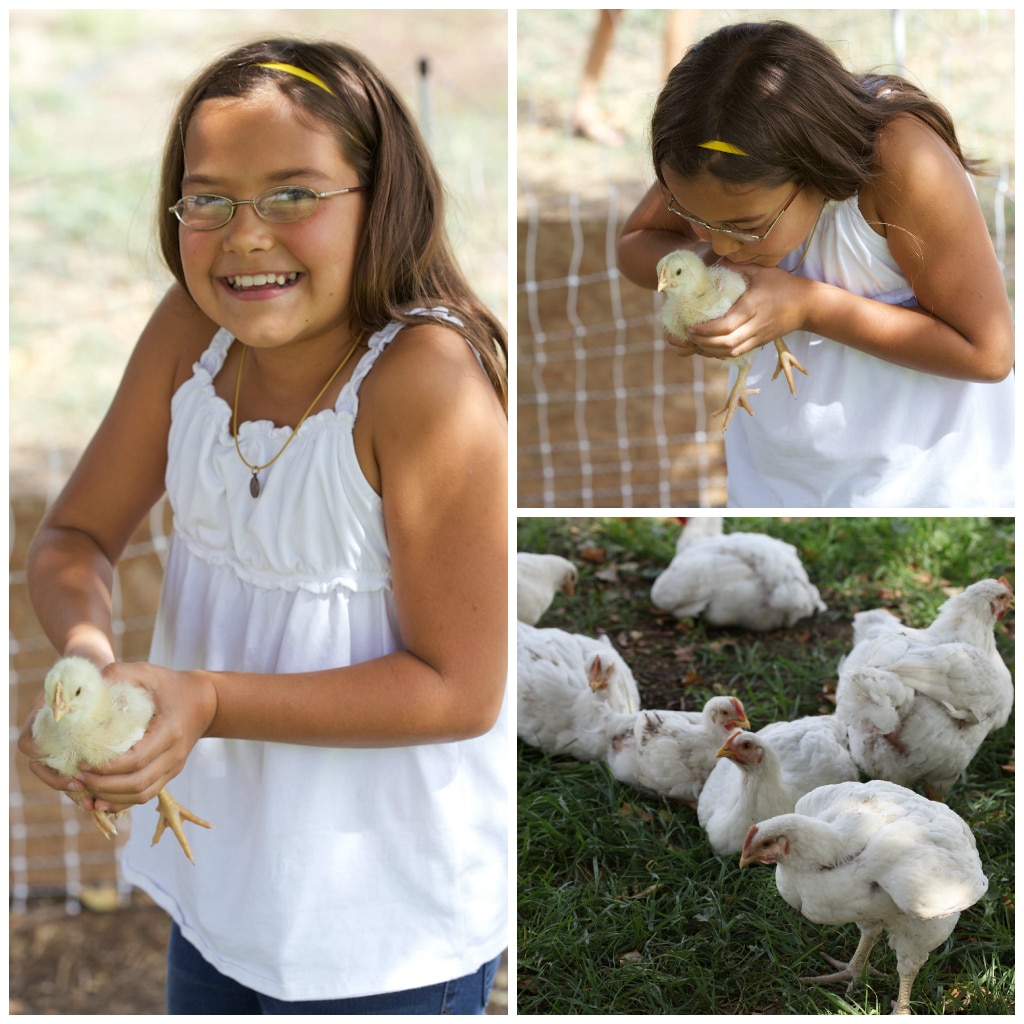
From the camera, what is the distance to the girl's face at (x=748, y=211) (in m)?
1.28

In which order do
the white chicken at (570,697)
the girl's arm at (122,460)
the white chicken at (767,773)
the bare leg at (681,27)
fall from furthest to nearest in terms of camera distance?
the bare leg at (681,27) → the white chicken at (570,697) → the white chicken at (767,773) → the girl's arm at (122,460)

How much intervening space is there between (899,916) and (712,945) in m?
0.25

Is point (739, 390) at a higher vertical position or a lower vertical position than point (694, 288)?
lower

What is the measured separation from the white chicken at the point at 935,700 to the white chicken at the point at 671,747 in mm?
211

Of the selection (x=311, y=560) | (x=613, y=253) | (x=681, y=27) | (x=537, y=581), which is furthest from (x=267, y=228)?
(x=613, y=253)

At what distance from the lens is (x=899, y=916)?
4.70 ft

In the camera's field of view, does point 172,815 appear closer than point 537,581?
Yes

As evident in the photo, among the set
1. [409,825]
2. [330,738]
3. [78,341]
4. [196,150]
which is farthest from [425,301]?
[78,341]

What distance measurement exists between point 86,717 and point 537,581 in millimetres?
990

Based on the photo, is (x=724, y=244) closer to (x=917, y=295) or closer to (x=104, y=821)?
(x=917, y=295)

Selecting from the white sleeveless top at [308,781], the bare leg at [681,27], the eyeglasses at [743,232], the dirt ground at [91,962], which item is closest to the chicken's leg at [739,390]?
the eyeglasses at [743,232]

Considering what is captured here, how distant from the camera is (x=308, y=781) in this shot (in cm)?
136

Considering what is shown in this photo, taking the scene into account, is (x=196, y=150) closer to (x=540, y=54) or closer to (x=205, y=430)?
(x=205, y=430)

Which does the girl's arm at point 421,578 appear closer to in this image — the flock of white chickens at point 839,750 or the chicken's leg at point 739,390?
the chicken's leg at point 739,390
